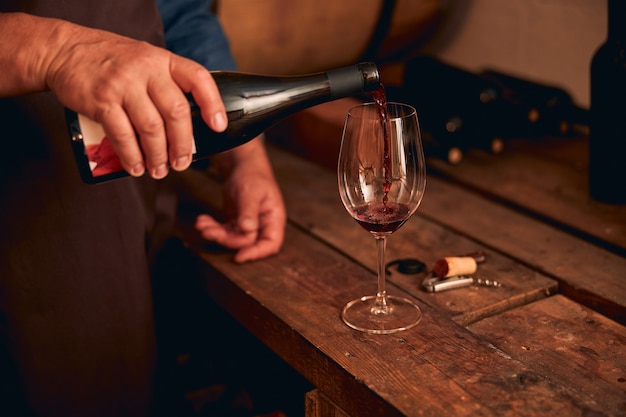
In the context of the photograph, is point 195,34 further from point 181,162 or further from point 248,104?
point 181,162

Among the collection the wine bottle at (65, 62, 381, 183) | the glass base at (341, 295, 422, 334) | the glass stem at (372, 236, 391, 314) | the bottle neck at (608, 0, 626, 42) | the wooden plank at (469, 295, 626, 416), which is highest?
the bottle neck at (608, 0, 626, 42)

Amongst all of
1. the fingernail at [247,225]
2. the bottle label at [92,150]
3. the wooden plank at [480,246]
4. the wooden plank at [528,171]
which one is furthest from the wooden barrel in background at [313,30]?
the bottle label at [92,150]

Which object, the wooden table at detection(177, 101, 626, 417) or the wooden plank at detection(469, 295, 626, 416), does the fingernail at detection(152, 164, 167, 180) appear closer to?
the wooden table at detection(177, 101, 626, 417)

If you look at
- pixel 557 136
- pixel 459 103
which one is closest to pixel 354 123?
pixel 459 103

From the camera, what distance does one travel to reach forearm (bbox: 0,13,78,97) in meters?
0.96

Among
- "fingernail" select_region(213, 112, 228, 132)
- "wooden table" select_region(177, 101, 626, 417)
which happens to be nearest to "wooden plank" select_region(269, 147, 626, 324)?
"wooden table" select_region(177, 101, 626, 417)

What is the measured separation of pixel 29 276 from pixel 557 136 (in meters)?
1.23

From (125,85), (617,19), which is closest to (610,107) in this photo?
(617,19)

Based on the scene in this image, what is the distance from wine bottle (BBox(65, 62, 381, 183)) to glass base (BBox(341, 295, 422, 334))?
11.8 inches

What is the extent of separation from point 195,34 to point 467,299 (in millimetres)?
752

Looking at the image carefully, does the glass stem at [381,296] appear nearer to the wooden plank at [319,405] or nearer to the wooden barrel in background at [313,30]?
the wooden plank at [319,405]

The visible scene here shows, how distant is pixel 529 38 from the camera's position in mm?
2107

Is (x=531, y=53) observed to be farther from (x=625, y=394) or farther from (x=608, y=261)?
(x=625, y=394)

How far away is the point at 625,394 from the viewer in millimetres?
915
